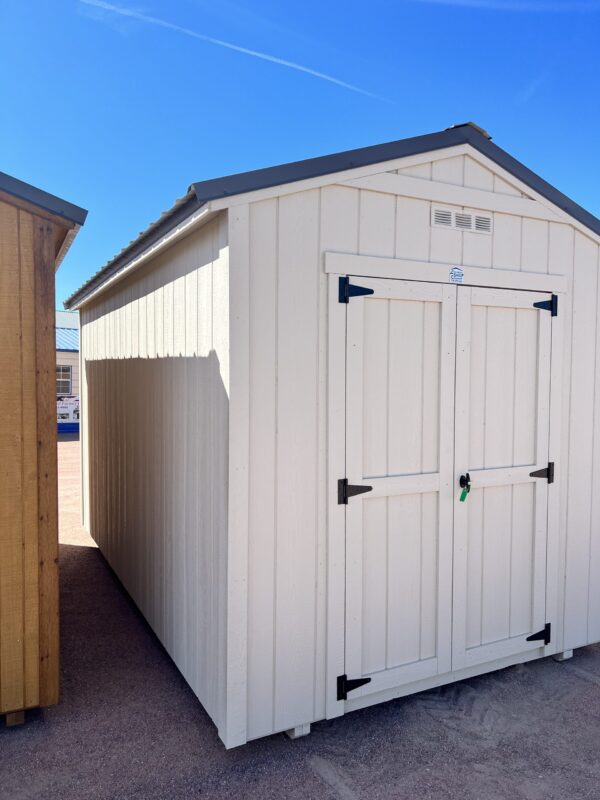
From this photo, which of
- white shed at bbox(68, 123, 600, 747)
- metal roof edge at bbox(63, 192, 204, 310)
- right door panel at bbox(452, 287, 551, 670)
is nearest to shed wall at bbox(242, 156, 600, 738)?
white shed at bbox(68, 123, 600, 747)

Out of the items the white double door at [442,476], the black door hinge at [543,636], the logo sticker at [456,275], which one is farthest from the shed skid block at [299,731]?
the logo sticker at [456,275]

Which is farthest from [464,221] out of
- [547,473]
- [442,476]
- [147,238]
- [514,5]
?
[514,5]

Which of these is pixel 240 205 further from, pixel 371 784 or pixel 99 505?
pixel 99 505

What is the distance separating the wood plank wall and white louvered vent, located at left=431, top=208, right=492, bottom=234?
6.20 ft

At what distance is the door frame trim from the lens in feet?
8.55

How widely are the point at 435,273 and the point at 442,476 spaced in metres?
1.03

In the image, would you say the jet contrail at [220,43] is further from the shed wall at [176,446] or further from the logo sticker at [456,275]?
the logo sticker at [456,275]

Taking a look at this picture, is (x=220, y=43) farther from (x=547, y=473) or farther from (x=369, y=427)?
(x=547, y=473)

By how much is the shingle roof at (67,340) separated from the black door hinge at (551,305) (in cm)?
1904

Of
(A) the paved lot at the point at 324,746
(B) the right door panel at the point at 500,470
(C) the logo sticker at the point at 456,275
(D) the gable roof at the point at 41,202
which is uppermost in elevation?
(D) the gable roof at the point at 41,202

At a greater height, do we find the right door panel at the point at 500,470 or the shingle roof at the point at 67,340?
the shingle roof at the point at 67,340

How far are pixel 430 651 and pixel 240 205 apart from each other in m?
2.38

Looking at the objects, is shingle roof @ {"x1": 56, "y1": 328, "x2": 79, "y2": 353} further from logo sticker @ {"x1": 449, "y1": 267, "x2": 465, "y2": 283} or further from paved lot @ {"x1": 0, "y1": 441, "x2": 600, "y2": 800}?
logo sticker @ {"x1": 449, "y1": 267, "x2": 465, "y2": 283}

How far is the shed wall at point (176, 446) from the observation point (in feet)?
8.33
